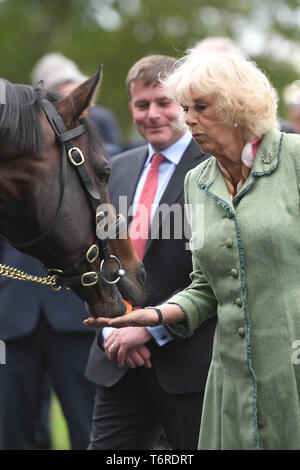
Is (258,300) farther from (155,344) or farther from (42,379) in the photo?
(42,379)

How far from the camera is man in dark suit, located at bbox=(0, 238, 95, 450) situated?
5.49 meters

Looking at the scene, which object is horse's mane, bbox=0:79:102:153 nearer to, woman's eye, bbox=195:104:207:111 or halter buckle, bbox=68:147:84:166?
halter buckle, bbox=68:147:84:166

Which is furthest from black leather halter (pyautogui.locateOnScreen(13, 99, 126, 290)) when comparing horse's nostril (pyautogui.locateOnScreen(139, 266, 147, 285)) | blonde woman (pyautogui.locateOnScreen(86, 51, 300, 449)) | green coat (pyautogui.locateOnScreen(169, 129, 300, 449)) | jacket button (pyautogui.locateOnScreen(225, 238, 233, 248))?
jacket button (pyautogui.locateOnScreen(225, 238, 233, 248))

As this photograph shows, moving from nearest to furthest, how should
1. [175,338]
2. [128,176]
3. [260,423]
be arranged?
1. [260,423]
2. [175,338]
3. [128,176]

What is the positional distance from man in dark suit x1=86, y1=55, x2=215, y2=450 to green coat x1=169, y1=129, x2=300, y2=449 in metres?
0.60

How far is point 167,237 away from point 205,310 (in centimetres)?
57

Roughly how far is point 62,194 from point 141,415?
140 cm

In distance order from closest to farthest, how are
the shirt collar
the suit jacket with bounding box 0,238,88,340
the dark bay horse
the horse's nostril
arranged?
the dark bay horse
the horse's nostril
the shirt collar
the suit jacket with bounding box 0,238,88,340

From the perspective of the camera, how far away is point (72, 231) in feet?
10.9

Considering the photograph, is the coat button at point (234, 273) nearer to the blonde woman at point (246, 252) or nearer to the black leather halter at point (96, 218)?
the blonde woman at point (246, 252)

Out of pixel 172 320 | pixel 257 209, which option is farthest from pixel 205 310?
pixel 257 209

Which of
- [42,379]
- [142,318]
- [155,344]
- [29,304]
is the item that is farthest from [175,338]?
[42,379]

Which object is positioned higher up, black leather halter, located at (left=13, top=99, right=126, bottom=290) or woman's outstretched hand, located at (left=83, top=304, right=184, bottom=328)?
black leather halter, located at (left=13, top=99, right=126, bottom=290)

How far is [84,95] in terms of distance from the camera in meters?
3.31
